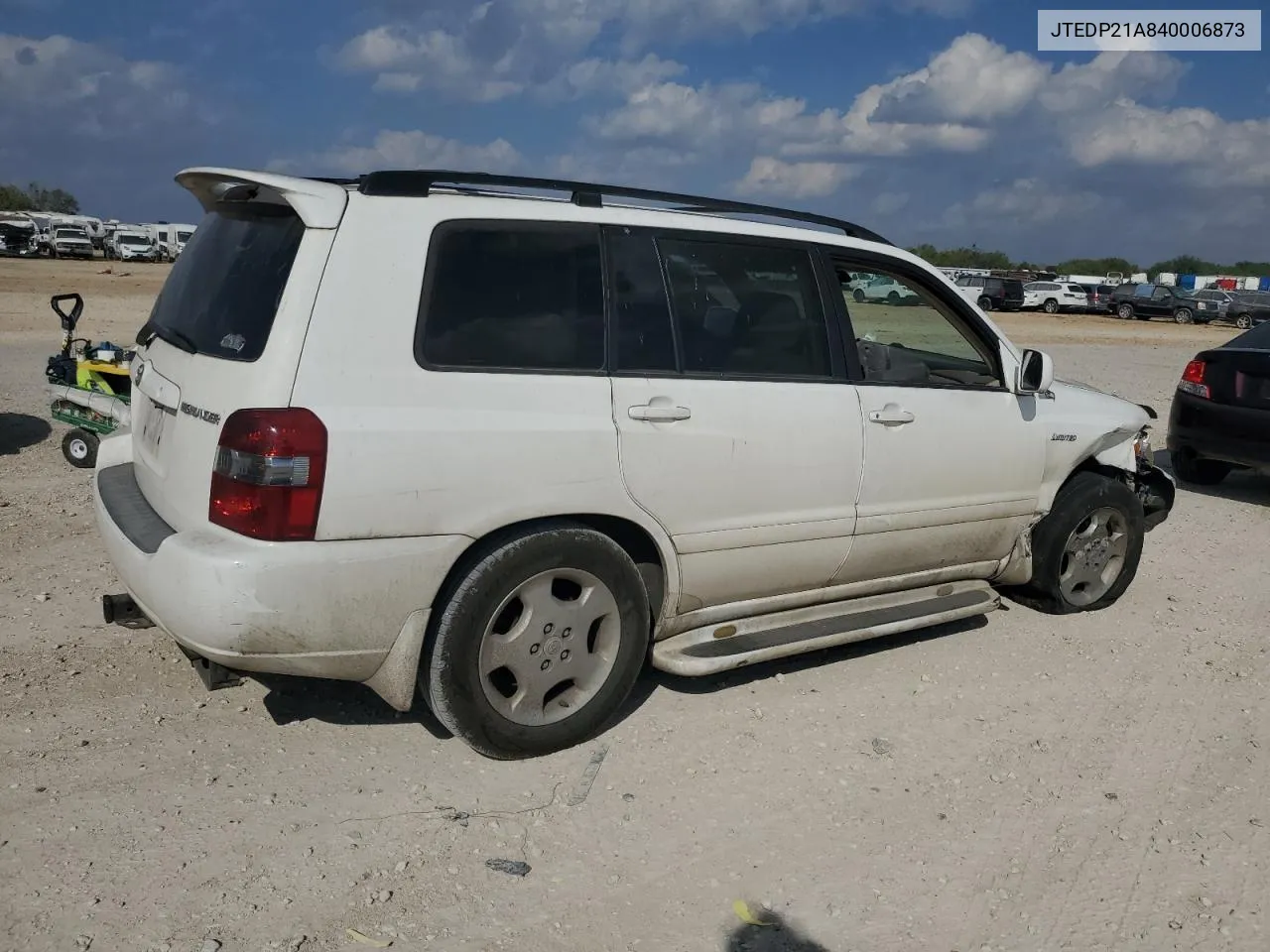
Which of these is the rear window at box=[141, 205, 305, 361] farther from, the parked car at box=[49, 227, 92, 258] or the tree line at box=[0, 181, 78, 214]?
the tree line at box=[0, 181, 78, 214]

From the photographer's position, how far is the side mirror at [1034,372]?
477cm

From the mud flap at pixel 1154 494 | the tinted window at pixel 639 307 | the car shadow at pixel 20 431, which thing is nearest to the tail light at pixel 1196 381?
the mud flap at pixel 1154 494

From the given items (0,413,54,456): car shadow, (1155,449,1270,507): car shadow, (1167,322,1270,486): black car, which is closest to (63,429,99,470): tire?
(0,413,54,456): car shadow

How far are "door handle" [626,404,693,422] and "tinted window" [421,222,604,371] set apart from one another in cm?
20

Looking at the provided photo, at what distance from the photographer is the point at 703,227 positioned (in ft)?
13.3

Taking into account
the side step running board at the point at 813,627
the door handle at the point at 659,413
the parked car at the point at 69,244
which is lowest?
the side step running board at the point at 813,627

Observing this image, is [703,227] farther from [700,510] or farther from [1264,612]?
[1264,612]

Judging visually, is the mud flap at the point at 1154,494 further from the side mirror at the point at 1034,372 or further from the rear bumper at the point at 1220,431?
the rear bumper at the point at 1220,431

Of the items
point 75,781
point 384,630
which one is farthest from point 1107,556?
point 75,781

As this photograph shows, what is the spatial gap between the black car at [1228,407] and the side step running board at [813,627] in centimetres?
435

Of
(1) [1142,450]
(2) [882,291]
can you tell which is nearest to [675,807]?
(2) [882,291]

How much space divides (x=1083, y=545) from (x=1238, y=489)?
15.8 feet

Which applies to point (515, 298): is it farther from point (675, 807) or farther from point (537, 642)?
point (675, 807)

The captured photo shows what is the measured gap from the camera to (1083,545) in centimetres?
540
